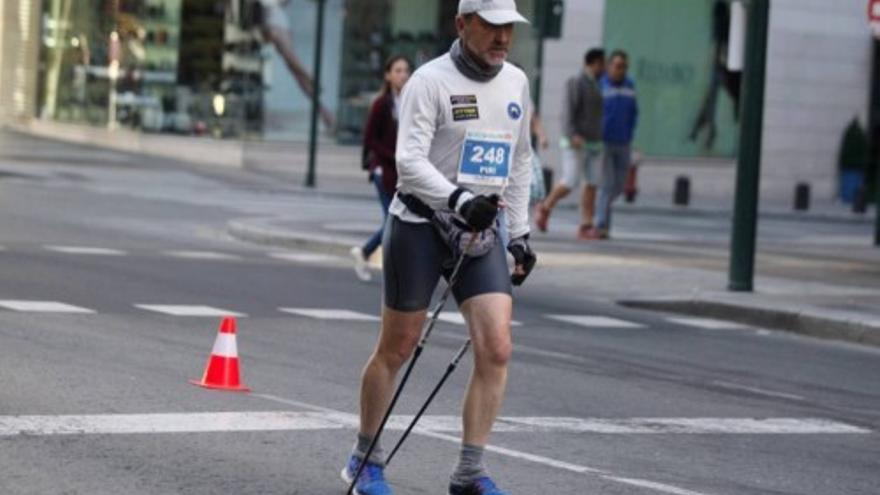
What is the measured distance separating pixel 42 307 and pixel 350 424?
4.83m

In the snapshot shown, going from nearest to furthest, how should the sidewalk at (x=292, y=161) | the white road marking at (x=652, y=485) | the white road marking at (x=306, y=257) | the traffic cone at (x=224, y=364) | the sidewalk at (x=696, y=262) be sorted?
1. the white road marking at (x=652, y=485)
2. the traffic cone at (x=224, y=364)
3. the sidewalk at (x=696, y=262)
4. the white road marking at (x=306, y=257)
5. the sidewalk at (x=292, y=161)

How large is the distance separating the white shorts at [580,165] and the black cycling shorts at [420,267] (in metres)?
16.2

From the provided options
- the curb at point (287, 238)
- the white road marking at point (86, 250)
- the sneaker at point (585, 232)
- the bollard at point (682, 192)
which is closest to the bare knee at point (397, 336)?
the white road marking at point (86, 250)

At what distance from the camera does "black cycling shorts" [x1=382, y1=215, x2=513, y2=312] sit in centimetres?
823

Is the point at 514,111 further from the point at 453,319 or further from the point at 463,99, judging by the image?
the point at 453,319

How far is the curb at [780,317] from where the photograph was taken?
1642cm

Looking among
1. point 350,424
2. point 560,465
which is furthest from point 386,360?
point 350,424

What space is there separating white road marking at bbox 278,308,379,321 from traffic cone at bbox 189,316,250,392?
4407 mm

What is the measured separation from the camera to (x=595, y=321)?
1666 cm

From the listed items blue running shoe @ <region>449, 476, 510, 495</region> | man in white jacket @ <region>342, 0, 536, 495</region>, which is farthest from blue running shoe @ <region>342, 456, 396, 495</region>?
blue running shoe @ <region>449, 476, 510, 495</region>

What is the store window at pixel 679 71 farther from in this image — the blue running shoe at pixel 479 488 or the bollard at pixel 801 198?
the blue running shoe at pixel 479 488

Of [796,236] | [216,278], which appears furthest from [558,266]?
[796,236]

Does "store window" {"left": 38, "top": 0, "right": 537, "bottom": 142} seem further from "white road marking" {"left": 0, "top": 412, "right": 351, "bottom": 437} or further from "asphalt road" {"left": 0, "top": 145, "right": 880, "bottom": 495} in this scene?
"white road marking" {"left": 0, "top": 412, "right": 351, "bottom": 437}

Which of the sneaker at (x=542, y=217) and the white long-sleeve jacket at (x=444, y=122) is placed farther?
the sneaker at (x=542, y=217)
